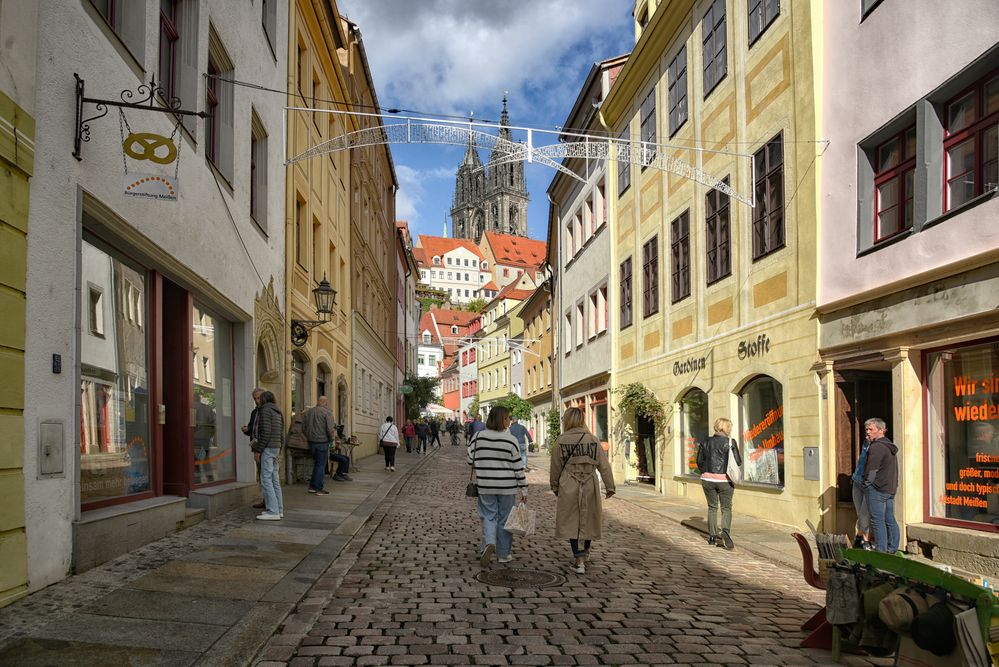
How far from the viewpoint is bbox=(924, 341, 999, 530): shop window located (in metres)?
8.70

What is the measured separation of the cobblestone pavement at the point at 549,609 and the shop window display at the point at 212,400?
8.24 feet

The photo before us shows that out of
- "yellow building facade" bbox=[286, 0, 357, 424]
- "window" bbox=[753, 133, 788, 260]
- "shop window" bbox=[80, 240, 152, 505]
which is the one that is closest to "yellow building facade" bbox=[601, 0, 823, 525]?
"window" bbox=[753, 133, 788, 260]

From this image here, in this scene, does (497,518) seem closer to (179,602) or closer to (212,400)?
(179,602)

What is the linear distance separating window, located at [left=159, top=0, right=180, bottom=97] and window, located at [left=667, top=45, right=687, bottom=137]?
10.5 m

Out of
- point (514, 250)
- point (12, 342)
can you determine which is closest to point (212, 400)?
point (12, 342)

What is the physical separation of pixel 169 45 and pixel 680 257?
35.7 feet

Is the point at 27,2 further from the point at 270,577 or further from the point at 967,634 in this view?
the point at 967,634

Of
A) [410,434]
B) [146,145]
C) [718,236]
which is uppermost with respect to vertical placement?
[718,236]

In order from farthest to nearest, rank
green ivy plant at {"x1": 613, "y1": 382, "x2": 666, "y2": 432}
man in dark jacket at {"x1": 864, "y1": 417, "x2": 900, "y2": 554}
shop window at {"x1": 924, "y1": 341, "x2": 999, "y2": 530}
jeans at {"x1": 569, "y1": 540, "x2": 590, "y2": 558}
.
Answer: green ivy plant at {"x1": 613, "y1": 382, "x2": 666, "y2": 432}
man in dark jacket at {"x1": 864, "y1": 417, "x2": 900, "y2": 554}
shop window at {"x1": 924, "y1": 341, "x2": 999, "y2": 530}
jeans at {"x1": 569, "y1": 540, "x2": 590, "y2": 558}

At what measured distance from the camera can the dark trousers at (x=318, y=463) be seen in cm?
1490

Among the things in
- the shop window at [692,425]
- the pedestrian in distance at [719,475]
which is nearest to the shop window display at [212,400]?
the pedestrian in distance at [719,475]

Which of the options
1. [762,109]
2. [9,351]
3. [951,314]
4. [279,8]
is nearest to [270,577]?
[9,351]

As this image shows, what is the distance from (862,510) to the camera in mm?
9602

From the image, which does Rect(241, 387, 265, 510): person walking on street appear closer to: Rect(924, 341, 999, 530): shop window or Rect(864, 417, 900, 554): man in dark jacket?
Rect(864, 417, 900, 554): man in dark jacket
